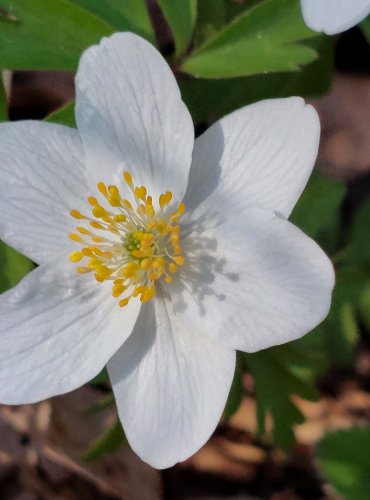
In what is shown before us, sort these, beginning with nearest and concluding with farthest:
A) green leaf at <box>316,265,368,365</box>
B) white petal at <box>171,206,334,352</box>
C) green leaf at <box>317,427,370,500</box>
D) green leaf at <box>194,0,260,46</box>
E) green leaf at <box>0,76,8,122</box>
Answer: white petal at <box>171,206,334,352</box> → green leaf at <box>0,76,8,122</box> → green leaf at <box>194,0,260,46</box> → green leaf at <box>316,265,368,365</box> → green leaf at <box>317,427,370,500</box>

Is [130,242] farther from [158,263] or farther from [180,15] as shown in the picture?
[180,15]

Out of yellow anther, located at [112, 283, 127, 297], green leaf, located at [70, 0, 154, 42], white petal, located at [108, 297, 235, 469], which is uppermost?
green leaf, located at [70, 0, 154, 42]

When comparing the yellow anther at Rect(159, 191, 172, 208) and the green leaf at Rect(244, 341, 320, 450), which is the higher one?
the yellow anther at Rect(159, 191, 172, 208)

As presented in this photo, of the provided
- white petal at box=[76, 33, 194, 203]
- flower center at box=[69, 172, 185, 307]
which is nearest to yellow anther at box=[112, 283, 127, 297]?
flower center at box=[69, 172, 185, 307]

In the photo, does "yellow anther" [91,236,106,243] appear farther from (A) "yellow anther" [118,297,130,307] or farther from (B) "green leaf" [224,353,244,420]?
(B) "green leaf" [224,353,244,420]

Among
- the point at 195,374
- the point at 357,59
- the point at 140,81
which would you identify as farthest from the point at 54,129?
the point at 357,59
